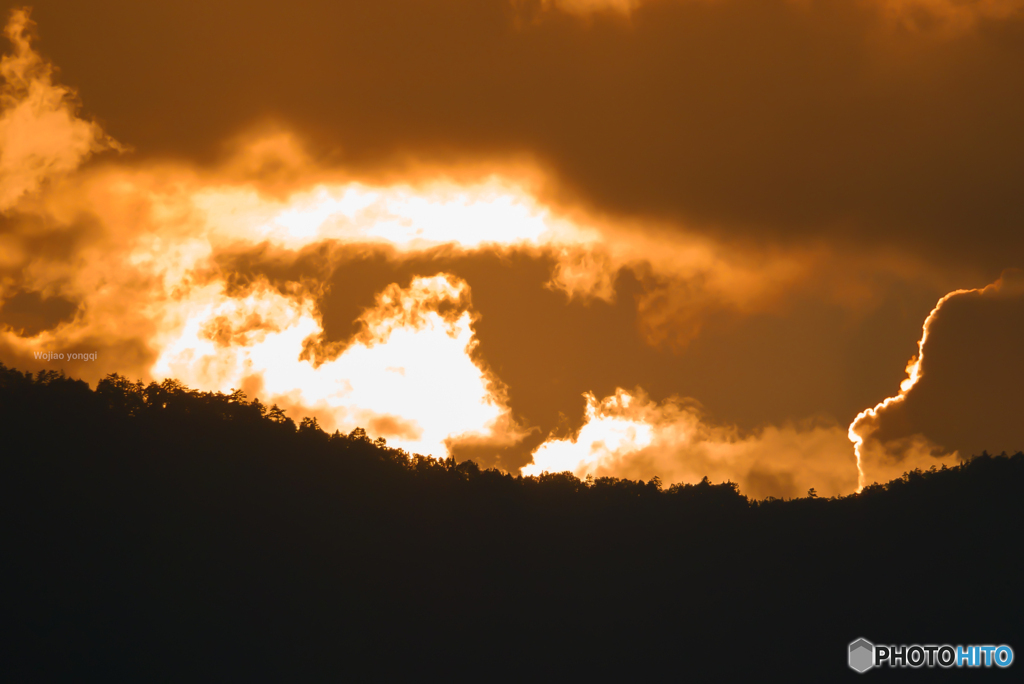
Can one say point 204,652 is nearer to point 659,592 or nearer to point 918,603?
point 659,592

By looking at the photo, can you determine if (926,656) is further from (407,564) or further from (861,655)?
(407,564)

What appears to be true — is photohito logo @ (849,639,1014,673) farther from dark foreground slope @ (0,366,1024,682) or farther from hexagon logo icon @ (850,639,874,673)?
dark foreground slope @ (0,366,1024,682)

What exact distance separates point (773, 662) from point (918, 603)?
9.50 m

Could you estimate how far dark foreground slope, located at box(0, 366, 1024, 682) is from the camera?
→ 46.0m

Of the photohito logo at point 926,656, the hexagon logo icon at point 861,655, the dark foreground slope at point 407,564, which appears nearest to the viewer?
the dark foreground slope at point 407,564

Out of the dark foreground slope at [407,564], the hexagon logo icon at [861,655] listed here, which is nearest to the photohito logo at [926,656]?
the hexagon logo icon at [861,655]

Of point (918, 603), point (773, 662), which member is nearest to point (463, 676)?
point (773, 662)

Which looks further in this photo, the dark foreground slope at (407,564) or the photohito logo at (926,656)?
the photohito logo at (926,656)

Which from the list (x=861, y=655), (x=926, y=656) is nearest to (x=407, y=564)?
(x=861, y=655)

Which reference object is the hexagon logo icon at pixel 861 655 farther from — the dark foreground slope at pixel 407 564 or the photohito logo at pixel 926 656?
the dark foreground slope at pixel 407 564

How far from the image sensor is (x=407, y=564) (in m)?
53.7

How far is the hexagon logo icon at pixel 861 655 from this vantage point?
48.3m

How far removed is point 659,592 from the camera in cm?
5419

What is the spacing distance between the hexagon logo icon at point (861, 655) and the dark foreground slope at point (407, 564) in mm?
644
